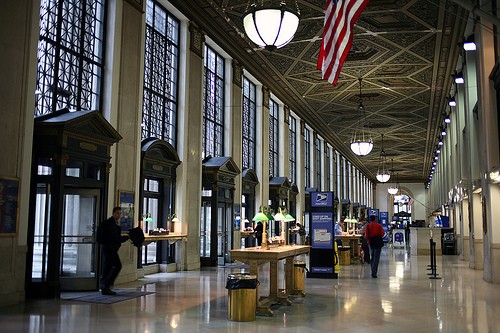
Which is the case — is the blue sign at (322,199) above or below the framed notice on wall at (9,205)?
above

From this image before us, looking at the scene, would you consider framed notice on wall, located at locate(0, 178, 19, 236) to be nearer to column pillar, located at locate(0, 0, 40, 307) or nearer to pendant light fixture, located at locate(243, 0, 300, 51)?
column pillar, located at locate(0, 0, 40, 307)

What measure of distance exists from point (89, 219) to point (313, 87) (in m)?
13.9

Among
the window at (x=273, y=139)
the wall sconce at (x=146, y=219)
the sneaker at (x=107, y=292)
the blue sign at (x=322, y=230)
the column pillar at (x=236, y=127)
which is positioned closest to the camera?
the sneaker at (x=107, y=292)

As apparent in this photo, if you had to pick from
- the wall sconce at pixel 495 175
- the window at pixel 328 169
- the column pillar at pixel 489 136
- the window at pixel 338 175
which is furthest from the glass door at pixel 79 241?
the window at pixel 338 175

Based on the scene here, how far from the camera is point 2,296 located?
7.71 metres

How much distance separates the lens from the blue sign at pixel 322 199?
41.7 feet

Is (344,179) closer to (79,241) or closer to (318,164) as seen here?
(318,164)

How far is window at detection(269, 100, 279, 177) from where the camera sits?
23095 millimetres

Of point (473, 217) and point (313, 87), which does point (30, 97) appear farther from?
point (313, 87)

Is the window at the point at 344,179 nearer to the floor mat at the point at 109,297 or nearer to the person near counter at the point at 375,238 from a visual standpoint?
the person near counter at the point at 375,238

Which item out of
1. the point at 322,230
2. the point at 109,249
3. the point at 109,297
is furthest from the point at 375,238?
the point at 109,297

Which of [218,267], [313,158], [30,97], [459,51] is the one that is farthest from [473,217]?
Result: [313,158]

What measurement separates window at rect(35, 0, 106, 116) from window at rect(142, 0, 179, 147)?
197 centimetres

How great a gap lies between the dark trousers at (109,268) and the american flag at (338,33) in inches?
188
